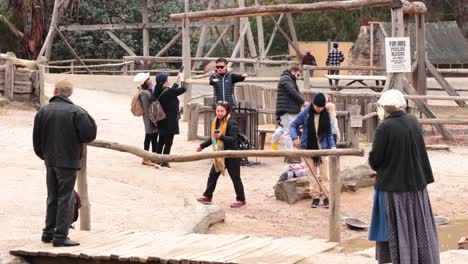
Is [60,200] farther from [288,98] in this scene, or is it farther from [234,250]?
[288,98]

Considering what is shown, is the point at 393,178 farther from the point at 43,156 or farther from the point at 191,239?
the point at 43,156

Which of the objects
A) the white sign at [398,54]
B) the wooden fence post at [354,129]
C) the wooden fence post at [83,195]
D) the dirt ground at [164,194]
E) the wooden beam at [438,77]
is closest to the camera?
the wooden fence post at [83,195]

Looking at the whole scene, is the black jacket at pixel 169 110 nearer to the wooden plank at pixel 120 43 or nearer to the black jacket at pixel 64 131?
the black jacket at pixel 64 131

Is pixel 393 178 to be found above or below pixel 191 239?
above

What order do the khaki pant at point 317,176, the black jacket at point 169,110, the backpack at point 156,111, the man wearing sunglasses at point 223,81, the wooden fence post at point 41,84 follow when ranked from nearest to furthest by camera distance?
the khaki pant at point 317,176
the backpack at point 156,111
the black jacket at point 169,110
the man wearing sunglasses at point 223,81
the wooden fence post at point 41,84

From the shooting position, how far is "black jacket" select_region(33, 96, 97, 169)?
9352mm

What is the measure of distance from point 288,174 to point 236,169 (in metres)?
1.57

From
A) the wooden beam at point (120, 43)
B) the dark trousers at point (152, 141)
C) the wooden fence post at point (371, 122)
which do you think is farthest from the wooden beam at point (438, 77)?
the wooden beam at point (120, 43)

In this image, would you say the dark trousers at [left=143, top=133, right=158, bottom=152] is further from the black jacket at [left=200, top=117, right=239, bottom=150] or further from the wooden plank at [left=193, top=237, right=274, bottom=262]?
the wooden plank at [left=193, top=237, right=274, bottom=262]

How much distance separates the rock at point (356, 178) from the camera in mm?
15461

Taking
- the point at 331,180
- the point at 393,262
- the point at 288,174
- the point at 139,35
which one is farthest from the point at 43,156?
the point at 139,35

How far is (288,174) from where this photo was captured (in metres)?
15.2

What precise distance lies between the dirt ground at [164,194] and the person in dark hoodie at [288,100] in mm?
934

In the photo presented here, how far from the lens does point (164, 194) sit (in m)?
14.7
